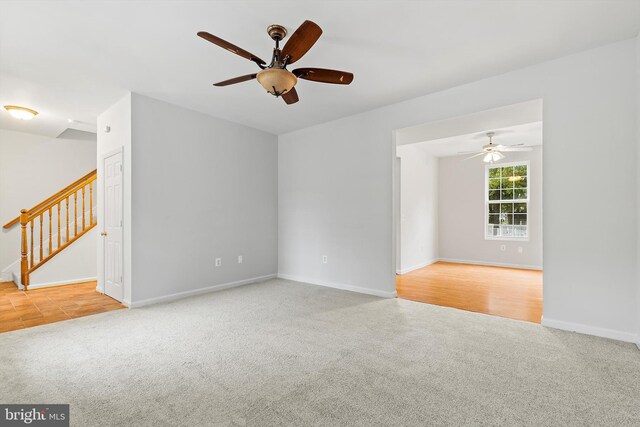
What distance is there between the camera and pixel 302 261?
552 centimetres

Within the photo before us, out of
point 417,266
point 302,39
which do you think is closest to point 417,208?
point 417,266

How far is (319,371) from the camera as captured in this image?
7.55 feet

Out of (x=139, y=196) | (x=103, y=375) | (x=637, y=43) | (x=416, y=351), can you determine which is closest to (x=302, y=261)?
(x=139, y=196)

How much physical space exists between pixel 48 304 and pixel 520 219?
345 inches

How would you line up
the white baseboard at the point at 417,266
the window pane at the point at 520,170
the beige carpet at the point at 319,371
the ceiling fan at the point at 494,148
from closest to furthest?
the beige carpet at the point at 319,371, the ceiling fan at the point at 494,148, the white baseboard at the point at 417,266, the window pane at the point at 520,170

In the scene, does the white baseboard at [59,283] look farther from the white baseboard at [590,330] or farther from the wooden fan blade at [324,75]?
the white baseboard at [590,330]

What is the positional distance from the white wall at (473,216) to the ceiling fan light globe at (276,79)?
21.8ft

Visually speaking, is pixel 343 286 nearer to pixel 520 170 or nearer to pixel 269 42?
pixel 269 42

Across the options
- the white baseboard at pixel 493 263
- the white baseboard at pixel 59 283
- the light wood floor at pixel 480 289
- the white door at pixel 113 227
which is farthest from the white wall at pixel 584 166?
the white baseboard at pixel 59 283

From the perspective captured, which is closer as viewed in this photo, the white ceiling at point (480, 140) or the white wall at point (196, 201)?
the white wall at point (196, 201)

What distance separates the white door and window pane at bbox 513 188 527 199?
780 cm

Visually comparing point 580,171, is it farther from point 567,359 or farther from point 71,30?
point 71,30

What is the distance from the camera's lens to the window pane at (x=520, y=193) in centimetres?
721

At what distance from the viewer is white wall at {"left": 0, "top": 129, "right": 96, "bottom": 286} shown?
210 inches
